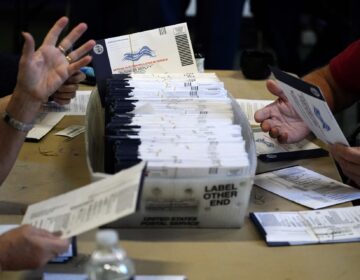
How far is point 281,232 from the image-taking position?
1049 millimetres

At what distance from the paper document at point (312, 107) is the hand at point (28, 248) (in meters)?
0.55

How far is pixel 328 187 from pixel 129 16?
2.63m

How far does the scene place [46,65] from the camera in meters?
1.17

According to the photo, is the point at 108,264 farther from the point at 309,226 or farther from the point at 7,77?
the point at 7,77

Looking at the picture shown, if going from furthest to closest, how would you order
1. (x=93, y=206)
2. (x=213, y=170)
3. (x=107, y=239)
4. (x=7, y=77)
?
(x=7, y=77), (x=213, y=170), (x=93, y=206), (x=107, y=239)

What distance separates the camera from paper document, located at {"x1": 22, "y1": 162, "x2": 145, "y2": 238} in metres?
0.80

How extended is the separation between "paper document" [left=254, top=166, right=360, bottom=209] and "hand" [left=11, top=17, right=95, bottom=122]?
463 millimetres

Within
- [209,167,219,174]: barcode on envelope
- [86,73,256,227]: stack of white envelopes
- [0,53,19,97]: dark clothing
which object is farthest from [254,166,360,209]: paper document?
[0,53,19,97]: dark clothing

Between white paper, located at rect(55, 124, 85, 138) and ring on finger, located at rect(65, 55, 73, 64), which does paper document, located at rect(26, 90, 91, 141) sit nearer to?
white paper, located at rect(55, 124, 85, 138)

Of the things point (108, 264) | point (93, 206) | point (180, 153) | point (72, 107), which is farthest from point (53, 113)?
point (108, 264)

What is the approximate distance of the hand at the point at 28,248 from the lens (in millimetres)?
852

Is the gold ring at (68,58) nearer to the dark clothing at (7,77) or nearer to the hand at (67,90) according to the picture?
the hand at (67,90)

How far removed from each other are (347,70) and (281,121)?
1.21 feet

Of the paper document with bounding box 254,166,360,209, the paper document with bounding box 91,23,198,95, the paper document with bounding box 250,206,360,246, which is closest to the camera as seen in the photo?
the paper document with bounding box 250,206,360,246
